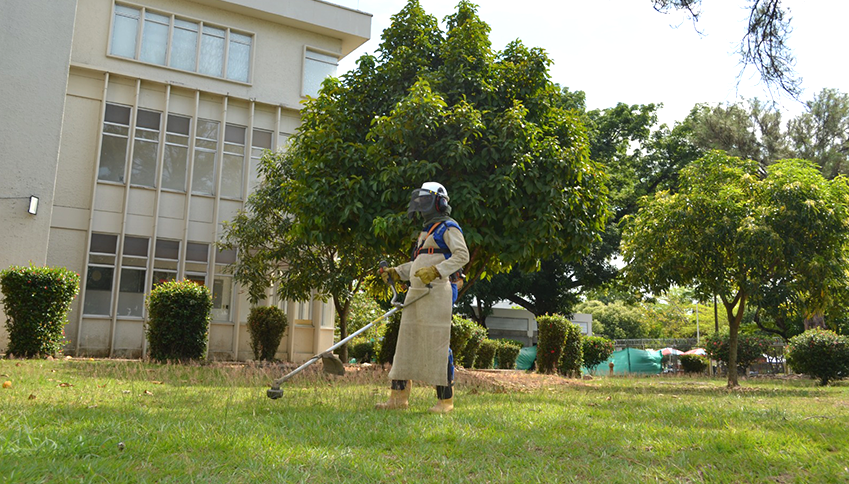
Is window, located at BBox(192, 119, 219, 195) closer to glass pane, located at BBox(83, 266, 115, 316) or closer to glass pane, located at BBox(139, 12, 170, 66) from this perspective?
glass pane, located at BBox(139, 12, 170, 66)

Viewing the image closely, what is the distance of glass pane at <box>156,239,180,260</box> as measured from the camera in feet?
63.0

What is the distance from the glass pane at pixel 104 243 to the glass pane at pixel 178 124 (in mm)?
3598

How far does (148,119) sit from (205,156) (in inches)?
74.1

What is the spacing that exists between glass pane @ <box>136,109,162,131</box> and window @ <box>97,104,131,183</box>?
1.15 feet

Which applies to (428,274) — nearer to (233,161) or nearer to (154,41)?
(233,161)

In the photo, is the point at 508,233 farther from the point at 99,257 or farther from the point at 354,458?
the point at 99,257

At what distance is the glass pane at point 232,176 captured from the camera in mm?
20422

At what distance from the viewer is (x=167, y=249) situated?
19.3 m

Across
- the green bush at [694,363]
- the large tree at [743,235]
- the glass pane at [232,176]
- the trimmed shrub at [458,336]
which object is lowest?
the green bush at [694,363]

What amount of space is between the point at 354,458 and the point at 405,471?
1.21ft

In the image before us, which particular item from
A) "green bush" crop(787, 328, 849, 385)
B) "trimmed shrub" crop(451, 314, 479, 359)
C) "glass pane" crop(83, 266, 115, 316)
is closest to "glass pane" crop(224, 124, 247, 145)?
"glass pane" crop(83, 266, 115, 316)

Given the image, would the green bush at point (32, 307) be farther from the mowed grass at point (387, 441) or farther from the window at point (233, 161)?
the window at point (233, 161)

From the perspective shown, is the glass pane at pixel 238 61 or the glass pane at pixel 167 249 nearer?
the glass pane at pixel 167 249

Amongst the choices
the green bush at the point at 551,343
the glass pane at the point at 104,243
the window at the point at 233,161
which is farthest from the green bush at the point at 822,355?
the glass pane at the point at 104,243
